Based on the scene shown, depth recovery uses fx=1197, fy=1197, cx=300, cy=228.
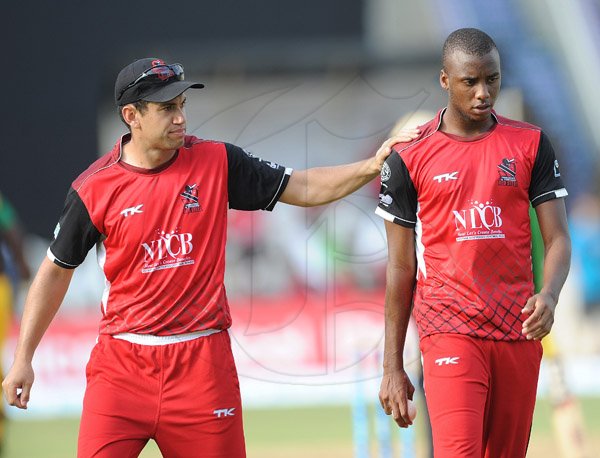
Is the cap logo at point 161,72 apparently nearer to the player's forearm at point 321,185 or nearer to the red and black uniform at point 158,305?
the red and black uniform at point 158,305

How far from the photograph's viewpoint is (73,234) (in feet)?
17.6

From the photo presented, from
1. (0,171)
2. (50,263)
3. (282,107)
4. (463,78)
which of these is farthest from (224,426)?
(0,171)

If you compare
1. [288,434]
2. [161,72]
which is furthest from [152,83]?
[288,434]

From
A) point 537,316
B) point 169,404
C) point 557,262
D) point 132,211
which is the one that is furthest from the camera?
point 132,211

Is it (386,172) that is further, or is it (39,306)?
(39,306)

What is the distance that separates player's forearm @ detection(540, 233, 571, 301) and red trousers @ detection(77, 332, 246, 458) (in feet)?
4.83

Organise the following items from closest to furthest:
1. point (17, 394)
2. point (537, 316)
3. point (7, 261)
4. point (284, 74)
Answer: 1. point (537, 316)
2. point (17, 394)
3. point (7, 261)
4. point (284, 74)

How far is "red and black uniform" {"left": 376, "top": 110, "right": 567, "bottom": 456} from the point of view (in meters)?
5.13

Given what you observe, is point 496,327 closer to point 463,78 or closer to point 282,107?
point 463,78

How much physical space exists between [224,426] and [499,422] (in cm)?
120

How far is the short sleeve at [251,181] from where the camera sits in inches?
217

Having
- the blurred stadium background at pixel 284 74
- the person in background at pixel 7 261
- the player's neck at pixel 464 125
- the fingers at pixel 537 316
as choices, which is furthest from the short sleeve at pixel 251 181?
the blurred stadium background at pixel 284 74

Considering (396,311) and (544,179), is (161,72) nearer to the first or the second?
(396,311)

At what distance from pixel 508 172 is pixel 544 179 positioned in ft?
0.56
